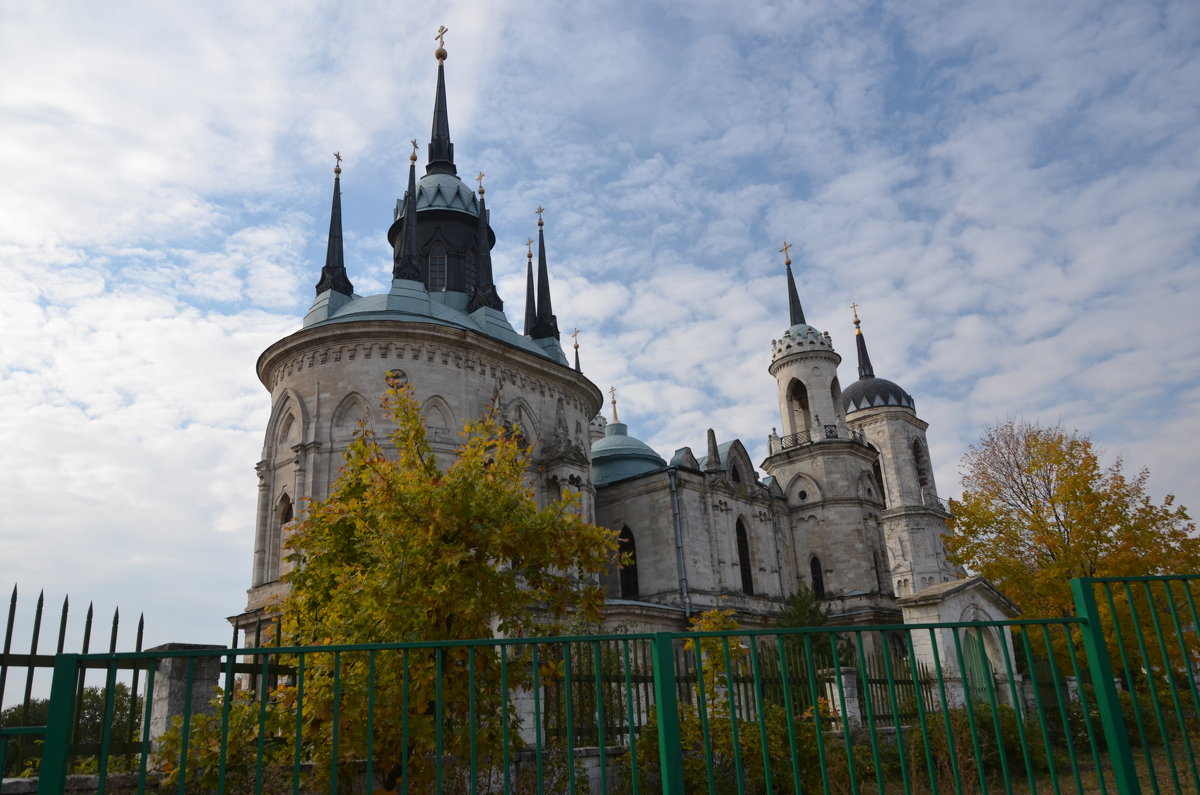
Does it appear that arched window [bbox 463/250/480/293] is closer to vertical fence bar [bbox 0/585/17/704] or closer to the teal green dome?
the teal green dome

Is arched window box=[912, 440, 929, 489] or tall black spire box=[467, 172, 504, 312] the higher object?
tall black spire box=[467, 172, 504, 312]

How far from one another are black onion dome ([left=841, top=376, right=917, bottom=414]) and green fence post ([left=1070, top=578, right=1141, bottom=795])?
44109 millimetres

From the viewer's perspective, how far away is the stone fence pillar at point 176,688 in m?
8.06

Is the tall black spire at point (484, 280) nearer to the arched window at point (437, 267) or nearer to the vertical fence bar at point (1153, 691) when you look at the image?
the arched window at point (437, 267)

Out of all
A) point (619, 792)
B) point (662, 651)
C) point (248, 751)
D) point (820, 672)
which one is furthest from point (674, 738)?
point (820, 672)

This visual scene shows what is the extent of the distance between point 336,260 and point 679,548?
15.2 m

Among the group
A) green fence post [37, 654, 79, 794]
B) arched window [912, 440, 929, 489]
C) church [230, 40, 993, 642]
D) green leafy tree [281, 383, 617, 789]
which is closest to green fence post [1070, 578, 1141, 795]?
green leafy tree [281, 383, 617, 789]

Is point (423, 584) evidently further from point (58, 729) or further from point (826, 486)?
point (826, 486)

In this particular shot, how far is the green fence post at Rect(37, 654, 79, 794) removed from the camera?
13.5ft

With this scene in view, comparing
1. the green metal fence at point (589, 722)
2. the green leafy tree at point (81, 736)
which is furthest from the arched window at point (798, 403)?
the green leafy tree at point (81, 736)

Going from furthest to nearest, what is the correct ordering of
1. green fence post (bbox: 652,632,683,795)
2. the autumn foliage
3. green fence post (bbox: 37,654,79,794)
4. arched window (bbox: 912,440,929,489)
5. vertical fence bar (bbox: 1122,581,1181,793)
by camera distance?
arched window (bbox: 912,440,929,489)
the autumn foliage
vertical fence bar (bbox: 1122,581,1181,793)
green fence post (bbox: 652,632,683,795)
green fence post (bbox: 37,654,79,794)

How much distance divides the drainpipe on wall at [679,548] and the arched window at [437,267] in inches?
441

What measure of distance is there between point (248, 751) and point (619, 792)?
182 inches

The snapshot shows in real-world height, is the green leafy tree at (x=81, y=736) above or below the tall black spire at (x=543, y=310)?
below
